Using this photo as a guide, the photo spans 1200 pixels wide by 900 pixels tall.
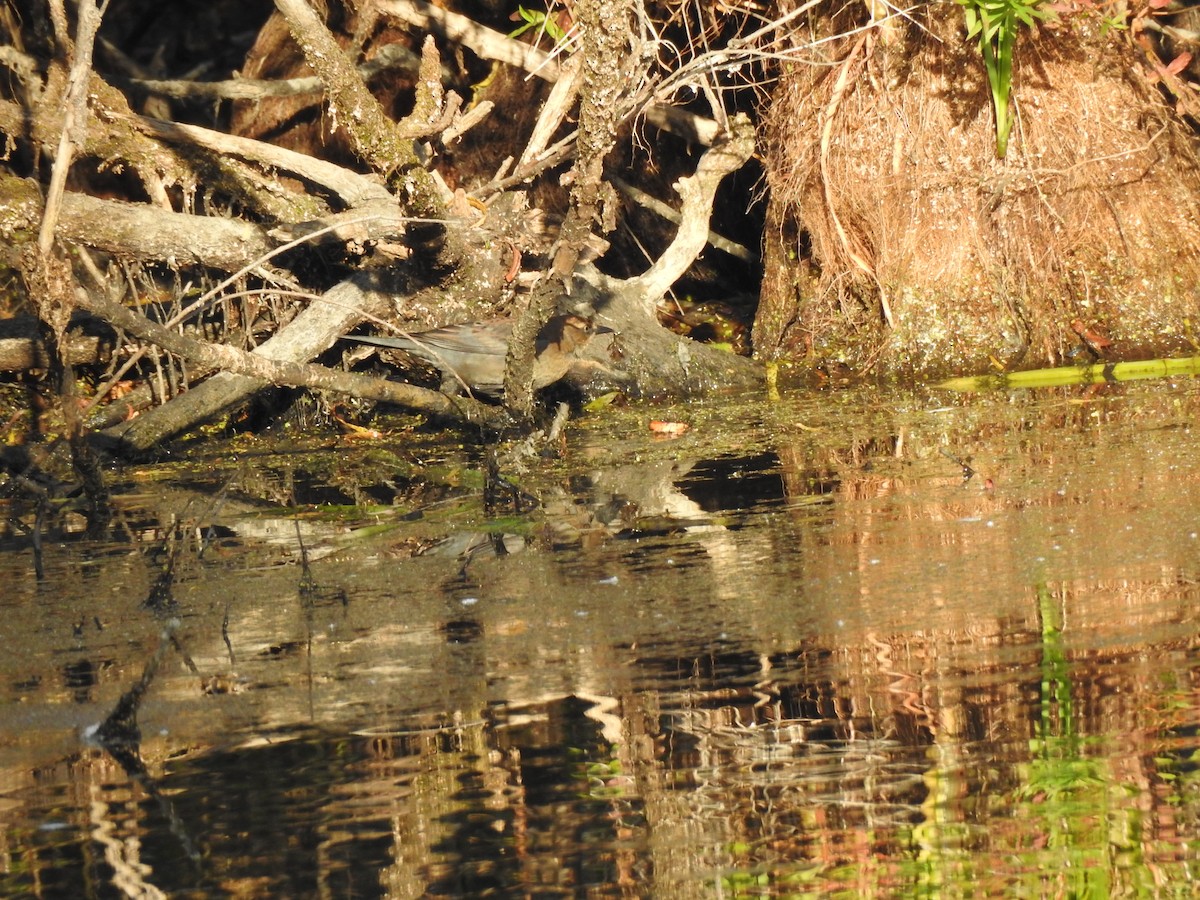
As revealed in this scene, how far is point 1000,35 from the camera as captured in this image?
21.8ft

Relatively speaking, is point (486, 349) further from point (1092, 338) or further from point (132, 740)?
point (132, 740)

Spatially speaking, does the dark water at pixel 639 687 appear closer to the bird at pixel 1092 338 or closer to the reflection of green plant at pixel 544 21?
the bird at pixel 1092 338

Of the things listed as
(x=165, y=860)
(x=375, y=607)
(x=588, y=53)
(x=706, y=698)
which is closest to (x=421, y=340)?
(x=588, y=53)

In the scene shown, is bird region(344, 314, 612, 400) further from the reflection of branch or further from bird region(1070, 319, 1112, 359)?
the reflection of branch

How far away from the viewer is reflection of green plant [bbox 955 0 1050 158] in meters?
6.51

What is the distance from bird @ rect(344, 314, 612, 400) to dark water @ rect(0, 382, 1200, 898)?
1336 millimetres

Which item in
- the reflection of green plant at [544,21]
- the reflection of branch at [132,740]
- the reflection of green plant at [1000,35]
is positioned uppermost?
the reflection of green plant at [544,21]

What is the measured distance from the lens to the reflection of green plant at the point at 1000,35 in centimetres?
651

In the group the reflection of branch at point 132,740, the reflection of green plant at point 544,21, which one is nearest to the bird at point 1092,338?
the reflection of green plant at point 544,21

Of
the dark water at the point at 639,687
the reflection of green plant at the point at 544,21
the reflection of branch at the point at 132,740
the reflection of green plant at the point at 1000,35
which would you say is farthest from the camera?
the reflection of green plant at the point at 544,21

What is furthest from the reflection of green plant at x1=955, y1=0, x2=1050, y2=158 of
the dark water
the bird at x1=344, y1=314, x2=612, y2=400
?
the dark water

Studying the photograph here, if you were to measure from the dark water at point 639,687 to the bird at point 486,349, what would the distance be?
4.38ft

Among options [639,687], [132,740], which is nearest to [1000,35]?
[639,687]

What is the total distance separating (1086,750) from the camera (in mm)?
2545
